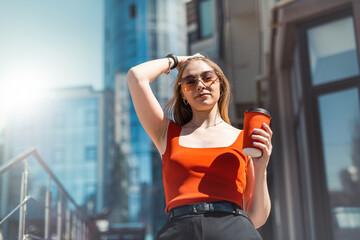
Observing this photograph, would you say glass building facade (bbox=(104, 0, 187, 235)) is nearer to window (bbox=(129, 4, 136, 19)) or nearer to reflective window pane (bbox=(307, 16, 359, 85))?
window (bbox=(129, 4, 136, 19))

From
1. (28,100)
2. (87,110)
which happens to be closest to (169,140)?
(87,110)

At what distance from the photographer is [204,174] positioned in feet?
5.01

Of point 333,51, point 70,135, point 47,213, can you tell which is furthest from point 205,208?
point 70,135

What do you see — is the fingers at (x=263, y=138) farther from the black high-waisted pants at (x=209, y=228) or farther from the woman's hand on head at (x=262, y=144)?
the black high-waisted pants at (x=209, y=228)

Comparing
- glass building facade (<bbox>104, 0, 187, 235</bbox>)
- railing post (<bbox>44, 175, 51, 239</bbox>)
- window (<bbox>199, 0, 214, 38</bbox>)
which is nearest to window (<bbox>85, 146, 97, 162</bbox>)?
glass building facade (<bbox>104, 0, 187, 235</bbox>)

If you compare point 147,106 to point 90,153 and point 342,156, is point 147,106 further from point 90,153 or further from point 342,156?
point 90,153

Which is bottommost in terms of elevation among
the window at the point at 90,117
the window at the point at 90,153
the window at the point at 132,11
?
the window at the point at 90,153

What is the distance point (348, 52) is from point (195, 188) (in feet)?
11.1

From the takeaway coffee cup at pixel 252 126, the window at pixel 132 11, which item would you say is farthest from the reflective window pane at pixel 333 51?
the window at pixel 132 11

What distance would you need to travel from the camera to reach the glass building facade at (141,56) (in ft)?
84.5

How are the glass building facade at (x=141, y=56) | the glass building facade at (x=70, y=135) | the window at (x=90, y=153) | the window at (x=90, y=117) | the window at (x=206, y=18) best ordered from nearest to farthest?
the window at (x=206, y=18)
the glass building facade at (x=141, y=56)
the glass building facade at (x=70, y=135)
the window at (x=90, y=153)
the window at (x=90, y=117)

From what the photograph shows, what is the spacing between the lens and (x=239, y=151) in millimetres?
1611

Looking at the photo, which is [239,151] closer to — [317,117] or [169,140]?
[169,140]

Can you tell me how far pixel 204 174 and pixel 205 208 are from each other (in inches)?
4.8
